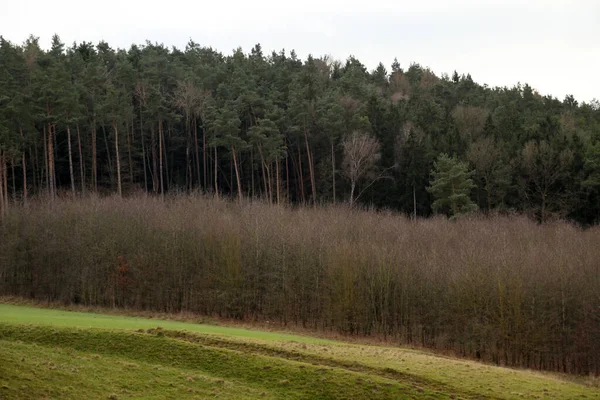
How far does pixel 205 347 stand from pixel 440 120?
67977mm

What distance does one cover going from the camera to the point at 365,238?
165 ft

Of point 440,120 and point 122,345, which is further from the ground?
point 440,120

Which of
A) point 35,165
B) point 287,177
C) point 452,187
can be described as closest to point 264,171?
point 287,177

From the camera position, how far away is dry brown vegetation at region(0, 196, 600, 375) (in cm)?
→ 3966

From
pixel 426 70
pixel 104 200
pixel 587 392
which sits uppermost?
pixel 426 70

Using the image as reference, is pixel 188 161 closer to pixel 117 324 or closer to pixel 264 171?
pixel 264 171

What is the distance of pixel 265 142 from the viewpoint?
7075 cm

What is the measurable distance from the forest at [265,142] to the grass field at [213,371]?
41.2 meters

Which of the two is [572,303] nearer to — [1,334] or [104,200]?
[1,334]

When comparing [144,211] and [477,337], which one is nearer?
[477,337]

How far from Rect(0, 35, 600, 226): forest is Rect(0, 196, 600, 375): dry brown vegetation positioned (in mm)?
9142

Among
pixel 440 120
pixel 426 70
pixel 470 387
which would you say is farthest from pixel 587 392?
pixel 426 70

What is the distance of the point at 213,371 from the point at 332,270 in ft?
87.2

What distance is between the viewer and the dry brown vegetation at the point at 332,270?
1561 inches
